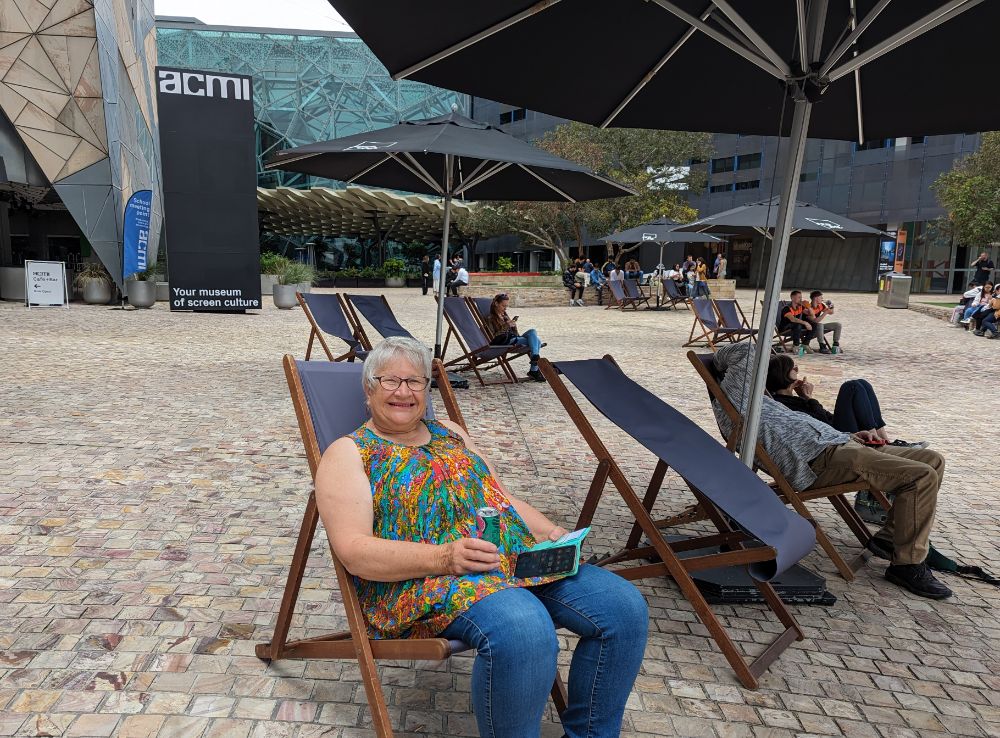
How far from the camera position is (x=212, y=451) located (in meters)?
4.42

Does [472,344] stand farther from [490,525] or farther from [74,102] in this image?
[74,102]

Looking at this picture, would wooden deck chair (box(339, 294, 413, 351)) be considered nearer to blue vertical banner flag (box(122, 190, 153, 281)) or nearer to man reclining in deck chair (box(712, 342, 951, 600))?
man reclining in deck chair (box(712, 342, 951, 600))

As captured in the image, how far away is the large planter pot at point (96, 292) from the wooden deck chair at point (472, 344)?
38.1 ft

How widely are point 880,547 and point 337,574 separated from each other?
2570 mm

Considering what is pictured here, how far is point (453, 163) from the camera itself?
22.8ft

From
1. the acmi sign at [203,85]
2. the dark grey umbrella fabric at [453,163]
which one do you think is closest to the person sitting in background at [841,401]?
the dark grey umbrella fabric at [453,163]

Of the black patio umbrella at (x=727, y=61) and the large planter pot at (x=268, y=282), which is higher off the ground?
the black patio umbrella at (x=727, y=61)

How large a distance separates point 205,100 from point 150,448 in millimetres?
11210

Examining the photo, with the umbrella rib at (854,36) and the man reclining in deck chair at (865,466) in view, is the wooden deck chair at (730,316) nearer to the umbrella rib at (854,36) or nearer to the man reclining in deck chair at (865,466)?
the man reclining in deck chair at (865,466)

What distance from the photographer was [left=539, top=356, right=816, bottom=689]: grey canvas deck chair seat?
2.16 meters

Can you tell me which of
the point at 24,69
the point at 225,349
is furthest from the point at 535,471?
the point at 24,69

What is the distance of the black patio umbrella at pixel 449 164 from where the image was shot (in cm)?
535

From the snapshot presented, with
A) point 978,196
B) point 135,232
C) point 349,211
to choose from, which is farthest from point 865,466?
point 349,211

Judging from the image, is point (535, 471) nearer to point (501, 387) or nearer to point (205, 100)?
Result: point (501, 387)
